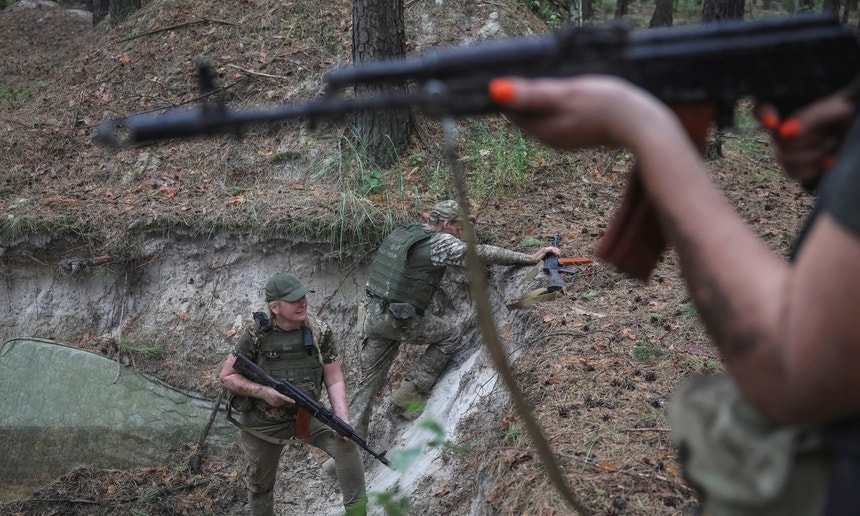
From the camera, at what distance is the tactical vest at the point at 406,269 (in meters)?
7.66

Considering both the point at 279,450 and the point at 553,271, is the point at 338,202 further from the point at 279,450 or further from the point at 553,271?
the point at 279,450

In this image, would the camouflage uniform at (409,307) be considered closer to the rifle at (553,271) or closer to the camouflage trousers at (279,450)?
the rifle at (553,271)

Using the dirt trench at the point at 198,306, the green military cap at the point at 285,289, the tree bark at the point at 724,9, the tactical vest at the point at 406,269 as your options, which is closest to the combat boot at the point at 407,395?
the dirt trench at the point at 198,306

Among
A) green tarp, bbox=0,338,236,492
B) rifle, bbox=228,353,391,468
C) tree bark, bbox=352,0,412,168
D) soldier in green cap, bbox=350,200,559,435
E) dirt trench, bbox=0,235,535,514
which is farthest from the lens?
tree bark, bbox=352,0,412,168

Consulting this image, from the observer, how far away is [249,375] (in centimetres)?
635

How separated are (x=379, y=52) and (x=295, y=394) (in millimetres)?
4937

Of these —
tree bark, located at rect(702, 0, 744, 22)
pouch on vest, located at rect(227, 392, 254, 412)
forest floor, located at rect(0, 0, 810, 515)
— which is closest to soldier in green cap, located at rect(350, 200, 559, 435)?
forest floor, located at rect(0, 0, 810, 515)

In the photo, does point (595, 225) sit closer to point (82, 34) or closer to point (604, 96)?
point (604, 96)

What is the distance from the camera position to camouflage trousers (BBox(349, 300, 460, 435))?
7891 millimetres

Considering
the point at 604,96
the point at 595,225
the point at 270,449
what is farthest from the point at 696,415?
the point at 595,225

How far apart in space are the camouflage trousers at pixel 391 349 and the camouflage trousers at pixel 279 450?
4.48ft

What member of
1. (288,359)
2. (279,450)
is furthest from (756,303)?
(279,450)

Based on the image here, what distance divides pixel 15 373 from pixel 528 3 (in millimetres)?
9558

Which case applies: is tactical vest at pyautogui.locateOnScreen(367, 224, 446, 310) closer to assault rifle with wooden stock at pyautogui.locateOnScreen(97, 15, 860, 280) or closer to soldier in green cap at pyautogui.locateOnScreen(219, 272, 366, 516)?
soldier in green cap at pyautogui.locateOnScreen(219, 272, 366, 516)
